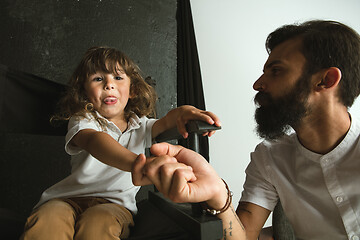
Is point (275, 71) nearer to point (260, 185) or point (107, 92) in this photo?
point (260, 185)

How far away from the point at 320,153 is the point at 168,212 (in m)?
0.62

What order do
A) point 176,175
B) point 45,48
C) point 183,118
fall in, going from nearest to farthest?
point 176,175 < point 183,118 < point 45,48

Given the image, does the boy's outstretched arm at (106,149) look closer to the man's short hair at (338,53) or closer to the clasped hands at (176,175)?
the clasped hands at (176,175)

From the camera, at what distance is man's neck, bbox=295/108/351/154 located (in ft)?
3.12

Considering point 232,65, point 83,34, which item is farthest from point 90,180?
point 232,65

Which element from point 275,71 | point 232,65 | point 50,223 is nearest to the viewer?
point 50,223

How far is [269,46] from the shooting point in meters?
1.21

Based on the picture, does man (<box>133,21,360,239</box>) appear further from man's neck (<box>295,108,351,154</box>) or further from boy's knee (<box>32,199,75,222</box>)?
boy's knee (<box>32,199,75,222</box>)

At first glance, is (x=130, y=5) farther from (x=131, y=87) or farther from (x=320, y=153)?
(x=320, y=153)

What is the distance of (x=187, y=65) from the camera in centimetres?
161

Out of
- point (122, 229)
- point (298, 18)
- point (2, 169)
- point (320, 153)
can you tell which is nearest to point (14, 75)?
point (2, 169)

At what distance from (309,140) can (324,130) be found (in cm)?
7

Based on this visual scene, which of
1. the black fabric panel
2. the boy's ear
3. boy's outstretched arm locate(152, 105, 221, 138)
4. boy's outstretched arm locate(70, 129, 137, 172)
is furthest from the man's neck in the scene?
the black fabric panel

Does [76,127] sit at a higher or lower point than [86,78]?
lower
